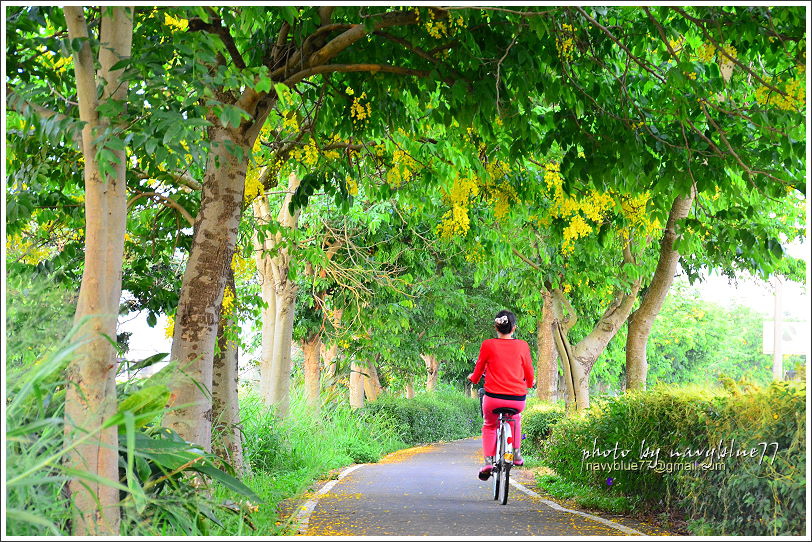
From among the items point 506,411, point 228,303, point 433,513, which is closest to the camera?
point 433,513

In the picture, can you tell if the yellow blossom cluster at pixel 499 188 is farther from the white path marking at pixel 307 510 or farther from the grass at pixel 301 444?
the grass at pixel 301 444

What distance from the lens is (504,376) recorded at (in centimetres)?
945

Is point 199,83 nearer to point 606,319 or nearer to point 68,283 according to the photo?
point 68,283

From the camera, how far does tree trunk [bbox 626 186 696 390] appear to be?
1259 centimetres

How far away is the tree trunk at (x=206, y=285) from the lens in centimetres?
769

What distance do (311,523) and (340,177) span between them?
403cm

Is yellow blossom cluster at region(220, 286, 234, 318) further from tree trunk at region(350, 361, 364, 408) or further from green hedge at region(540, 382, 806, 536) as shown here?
tree trunk at region(350, 361, 364, 408)

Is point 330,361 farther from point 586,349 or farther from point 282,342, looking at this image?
point 586,349

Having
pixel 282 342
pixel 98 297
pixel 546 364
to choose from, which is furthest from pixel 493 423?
pixel 546 364

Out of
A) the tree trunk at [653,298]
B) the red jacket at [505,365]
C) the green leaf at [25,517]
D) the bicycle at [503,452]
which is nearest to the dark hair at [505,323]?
the red jacket at [505,365]

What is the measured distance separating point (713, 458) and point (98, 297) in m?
4.82

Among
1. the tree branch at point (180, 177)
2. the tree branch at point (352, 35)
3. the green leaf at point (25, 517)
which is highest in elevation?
the tree branch at point (352, 35)

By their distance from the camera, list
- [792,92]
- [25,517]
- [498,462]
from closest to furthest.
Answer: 1. [25,517]
2. [792,92]
3. [498,462]

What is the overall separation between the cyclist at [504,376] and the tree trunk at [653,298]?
351 centimetres
